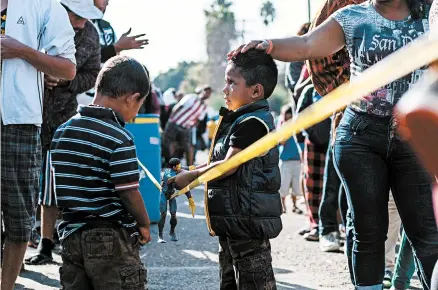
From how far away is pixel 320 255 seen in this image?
7176 mm

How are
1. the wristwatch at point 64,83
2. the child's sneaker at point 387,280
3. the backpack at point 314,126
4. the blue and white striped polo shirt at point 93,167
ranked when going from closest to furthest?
the blue and white striped polo shirt at point 93,167 → the child's sneaker at point 387,280 → the wristwatch at point 64,83 → the backpack at point 314,126

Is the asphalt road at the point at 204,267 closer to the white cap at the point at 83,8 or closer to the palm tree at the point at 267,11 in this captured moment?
the white cap at the point at 83,8

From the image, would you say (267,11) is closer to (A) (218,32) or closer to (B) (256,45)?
(A) (218,32)

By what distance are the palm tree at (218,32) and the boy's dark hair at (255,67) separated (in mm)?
106860

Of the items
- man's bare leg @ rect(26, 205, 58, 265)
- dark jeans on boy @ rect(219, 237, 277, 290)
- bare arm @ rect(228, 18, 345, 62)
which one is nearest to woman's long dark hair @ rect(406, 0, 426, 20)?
bare arm @ rect(228, 18, 345, 62)

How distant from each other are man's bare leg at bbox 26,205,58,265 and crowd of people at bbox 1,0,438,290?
4.91 ft

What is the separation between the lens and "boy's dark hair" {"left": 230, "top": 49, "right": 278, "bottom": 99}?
13.8ft

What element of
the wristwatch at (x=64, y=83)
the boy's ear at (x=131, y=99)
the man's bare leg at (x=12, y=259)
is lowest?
the man's bare leg at (x=12, y=259)

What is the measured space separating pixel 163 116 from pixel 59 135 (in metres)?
14.6

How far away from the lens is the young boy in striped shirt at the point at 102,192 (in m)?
3.80

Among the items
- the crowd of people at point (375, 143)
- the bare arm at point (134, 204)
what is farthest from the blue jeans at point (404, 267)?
the bare arm at point (134, 204)

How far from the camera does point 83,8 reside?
6.17m

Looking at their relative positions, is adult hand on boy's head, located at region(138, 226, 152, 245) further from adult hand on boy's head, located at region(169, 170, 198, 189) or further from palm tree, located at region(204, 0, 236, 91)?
palm tree, located at region(204, 0, 236, 91)

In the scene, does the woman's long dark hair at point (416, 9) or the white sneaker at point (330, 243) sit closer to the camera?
the woman's long dark hair at point (416, 9)
